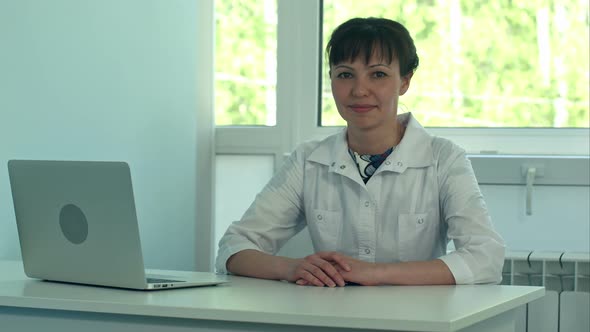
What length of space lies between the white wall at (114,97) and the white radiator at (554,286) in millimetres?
1167

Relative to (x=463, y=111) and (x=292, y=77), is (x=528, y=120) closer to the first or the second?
(x=463, y=111)

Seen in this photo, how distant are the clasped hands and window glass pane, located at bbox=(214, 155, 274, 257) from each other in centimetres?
147

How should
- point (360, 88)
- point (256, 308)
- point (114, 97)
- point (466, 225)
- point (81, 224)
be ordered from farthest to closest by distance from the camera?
point (114, 97), point (360, 88), point (466, 225), point (81, 224), point (256, 308)

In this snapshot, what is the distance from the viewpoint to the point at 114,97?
8.71ft

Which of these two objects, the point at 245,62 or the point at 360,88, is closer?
the point at 360,88

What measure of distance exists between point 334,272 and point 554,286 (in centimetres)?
124

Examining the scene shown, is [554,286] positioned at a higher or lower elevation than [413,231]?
lower

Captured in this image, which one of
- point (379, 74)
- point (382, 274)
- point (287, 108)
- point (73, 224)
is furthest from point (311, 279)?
point (287, 108)

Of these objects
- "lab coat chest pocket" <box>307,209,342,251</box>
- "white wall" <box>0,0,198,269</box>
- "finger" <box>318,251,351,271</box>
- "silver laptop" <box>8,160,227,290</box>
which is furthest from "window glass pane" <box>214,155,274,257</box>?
"silver laptop" <box>8,160,227,290</box>

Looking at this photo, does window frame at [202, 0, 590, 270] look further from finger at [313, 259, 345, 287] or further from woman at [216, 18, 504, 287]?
finger at [313, 259, 345, 287]

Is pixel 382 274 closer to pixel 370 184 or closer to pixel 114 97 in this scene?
pixel 370 184

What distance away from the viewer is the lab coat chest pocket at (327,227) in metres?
2.27

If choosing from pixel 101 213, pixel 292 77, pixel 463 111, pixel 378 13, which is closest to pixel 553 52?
pixel 463 111

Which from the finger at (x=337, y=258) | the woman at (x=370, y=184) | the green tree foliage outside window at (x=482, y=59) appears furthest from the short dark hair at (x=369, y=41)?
the green tree foliage outside window at (x=482, y=59)
